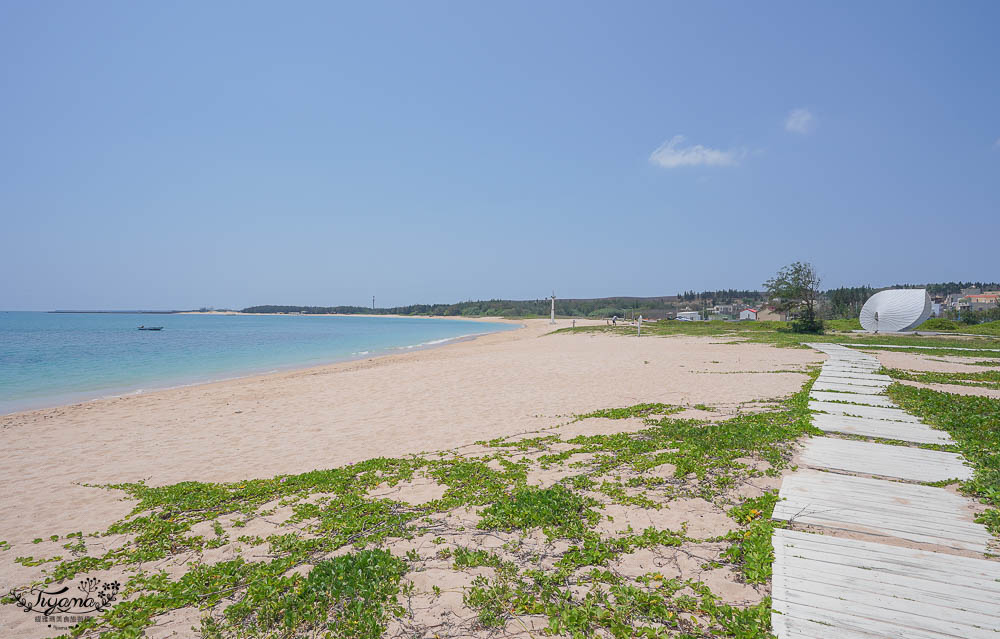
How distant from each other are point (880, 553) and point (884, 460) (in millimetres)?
2913

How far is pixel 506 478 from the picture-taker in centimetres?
586

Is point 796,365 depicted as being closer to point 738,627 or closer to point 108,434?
point 738,627

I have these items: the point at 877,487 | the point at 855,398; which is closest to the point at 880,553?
the point at 877,487

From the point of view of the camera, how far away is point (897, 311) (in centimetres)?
3709

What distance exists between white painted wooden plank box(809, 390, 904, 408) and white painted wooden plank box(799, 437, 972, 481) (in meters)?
3.39

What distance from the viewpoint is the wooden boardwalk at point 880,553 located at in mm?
2725

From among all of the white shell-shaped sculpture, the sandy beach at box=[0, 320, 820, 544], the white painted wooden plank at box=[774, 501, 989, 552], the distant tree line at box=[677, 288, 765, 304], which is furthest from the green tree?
the distant tree line at box=[677, 288, 765, 304]

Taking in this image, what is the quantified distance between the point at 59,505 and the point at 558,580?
6.74 meters

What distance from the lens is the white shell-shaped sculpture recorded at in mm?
36406

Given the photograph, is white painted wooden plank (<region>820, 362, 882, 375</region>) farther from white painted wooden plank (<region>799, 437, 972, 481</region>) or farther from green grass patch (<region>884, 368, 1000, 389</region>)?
white painted wooden plank (<region>799, 437, 972, 481</region>)

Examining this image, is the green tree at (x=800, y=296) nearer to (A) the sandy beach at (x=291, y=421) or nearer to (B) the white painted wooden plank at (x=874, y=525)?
(A) the sandy beach at (x=291, y=421)

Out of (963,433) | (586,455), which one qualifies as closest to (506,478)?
(586,455)

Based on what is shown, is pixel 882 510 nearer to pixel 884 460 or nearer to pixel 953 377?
pixel 884 460

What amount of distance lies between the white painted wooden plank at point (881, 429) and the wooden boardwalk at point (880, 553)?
0.58 ft
